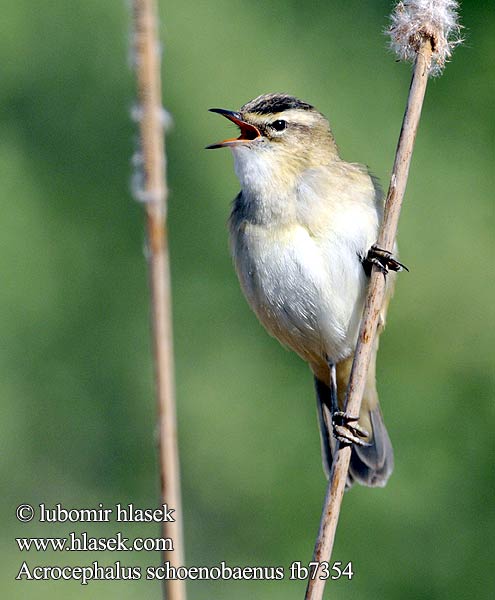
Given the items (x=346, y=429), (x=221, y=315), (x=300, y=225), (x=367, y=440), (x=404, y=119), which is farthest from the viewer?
(x=221, y=315)

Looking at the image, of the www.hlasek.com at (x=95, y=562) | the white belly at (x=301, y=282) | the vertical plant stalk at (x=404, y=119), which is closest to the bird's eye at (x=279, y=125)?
the white belly at (x=301, y=282)

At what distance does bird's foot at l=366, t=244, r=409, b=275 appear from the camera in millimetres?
2257

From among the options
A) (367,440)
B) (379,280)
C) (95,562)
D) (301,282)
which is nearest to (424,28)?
(379,280)

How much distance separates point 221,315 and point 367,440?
1.55 metres

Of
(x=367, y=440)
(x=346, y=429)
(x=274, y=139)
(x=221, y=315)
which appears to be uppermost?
(x=274, y=139)

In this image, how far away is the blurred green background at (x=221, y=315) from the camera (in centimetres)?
403

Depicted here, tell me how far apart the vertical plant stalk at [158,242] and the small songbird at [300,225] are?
50.9 inches

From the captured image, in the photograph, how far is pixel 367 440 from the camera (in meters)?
3.07

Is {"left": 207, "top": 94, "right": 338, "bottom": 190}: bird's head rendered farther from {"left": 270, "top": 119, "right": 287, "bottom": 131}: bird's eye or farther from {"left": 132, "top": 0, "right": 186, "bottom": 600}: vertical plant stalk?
{"left": 132, "top": 0, "right": 186, "bottom": 600}: vertical plant stalk

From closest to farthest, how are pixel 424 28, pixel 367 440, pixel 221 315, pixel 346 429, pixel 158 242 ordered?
pixel 158 242 → pixel 424 28 → pixel 346 429 → pixel 367 440 → pixel 221 315

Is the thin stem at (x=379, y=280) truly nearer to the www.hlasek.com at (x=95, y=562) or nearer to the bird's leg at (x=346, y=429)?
the bird's leg at (x=346, y=429)

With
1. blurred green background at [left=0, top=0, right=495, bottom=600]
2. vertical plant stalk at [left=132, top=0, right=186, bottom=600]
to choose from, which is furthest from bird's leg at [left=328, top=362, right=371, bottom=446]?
blurred green background at [left=0, top=0, right=495, bottom=600]

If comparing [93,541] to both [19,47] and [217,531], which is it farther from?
[19,47]

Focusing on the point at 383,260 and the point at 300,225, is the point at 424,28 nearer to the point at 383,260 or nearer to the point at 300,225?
the point at 383,260
